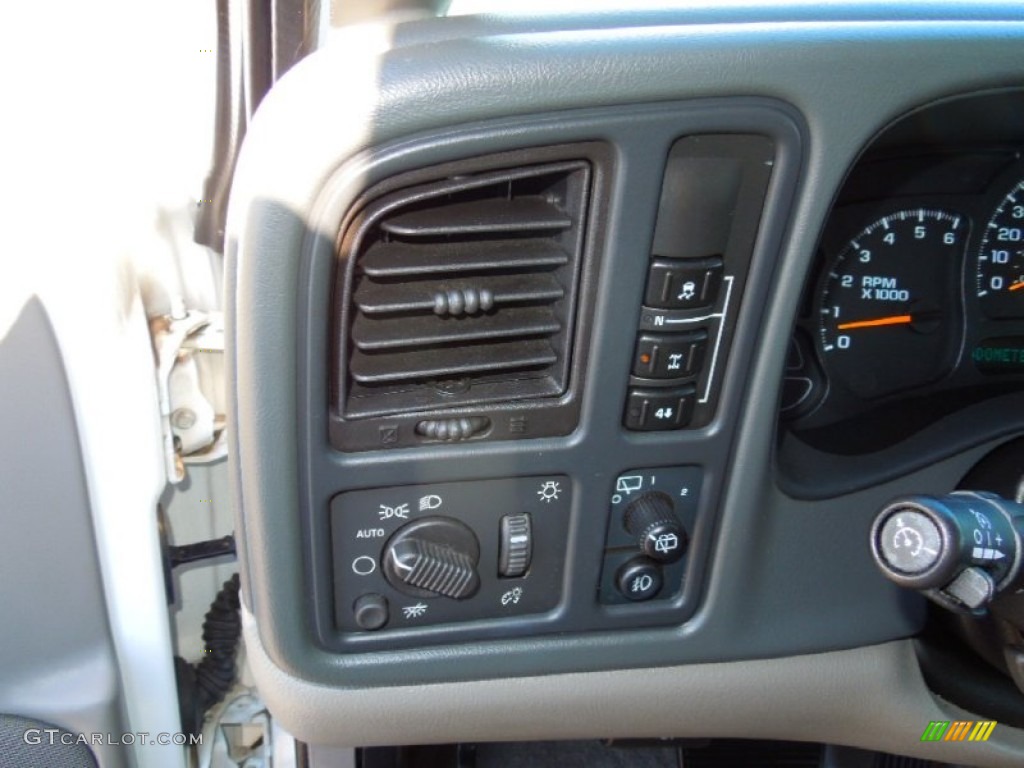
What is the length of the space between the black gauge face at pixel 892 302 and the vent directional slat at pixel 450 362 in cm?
46

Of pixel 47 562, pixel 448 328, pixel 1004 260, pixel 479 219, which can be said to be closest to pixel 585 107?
pixel 479 219

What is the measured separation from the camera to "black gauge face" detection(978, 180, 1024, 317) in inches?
50.1

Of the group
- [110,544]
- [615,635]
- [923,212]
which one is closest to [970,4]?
[923,212]

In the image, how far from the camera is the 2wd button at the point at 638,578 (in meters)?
1.12

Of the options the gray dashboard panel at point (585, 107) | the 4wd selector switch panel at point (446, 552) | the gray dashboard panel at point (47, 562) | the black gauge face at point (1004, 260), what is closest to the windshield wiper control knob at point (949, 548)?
the gray dashboard panel at point (585, 107)

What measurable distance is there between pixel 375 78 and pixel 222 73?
Result: 1.19 feet

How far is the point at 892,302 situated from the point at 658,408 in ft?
1.49

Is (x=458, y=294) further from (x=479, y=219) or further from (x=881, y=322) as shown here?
(x=881, y=322)

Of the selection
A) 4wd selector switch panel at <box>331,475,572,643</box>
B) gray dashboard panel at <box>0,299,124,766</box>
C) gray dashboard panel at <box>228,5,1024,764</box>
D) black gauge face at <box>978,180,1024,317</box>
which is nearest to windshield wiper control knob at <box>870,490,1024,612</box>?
gray dashboard panel at <box>228,5,1024,764</box>

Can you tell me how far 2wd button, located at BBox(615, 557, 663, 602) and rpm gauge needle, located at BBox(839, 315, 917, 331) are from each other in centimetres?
42

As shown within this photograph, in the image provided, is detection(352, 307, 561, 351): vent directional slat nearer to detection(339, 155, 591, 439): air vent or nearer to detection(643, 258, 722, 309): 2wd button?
detection(339, 155, 591, 439): air vent

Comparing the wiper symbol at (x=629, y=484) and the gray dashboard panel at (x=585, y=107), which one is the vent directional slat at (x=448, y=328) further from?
the wiper symbol at (x=629, y=484)

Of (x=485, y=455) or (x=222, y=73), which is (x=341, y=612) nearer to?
(x=485, y=455)

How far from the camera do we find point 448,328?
0.96 metres
